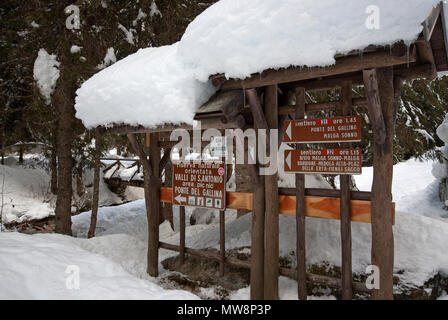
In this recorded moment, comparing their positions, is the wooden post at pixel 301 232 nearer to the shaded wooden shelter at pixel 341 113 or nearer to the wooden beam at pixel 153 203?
the shaded wooden shelter at pixel 341 113

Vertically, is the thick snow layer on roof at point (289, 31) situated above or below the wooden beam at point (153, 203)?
above

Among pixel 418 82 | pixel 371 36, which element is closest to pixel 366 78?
pixel 371 36

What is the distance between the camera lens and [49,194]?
14.1 metres

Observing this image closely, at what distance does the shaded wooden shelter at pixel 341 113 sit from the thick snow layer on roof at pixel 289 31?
147mm

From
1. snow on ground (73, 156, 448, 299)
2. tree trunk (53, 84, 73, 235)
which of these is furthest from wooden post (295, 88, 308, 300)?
tree trunk (53, 84, 73, 235)

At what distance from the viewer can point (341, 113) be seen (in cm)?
429

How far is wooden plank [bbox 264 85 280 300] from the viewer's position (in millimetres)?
4629

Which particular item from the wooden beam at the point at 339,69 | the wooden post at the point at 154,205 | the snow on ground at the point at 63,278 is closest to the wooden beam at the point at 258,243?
the wooden beam at the point at 339,69

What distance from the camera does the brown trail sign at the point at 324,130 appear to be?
409 cm

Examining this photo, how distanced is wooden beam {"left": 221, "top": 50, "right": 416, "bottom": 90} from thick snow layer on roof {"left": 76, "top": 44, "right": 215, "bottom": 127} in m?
0.85

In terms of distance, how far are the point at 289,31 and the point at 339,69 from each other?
0.73 metres

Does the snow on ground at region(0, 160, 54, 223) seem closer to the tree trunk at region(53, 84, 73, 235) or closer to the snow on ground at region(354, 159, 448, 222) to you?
the tree trunk at region(53, 84, 73, 235)

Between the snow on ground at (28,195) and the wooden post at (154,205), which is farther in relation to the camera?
the snow on ground at (28,195)
